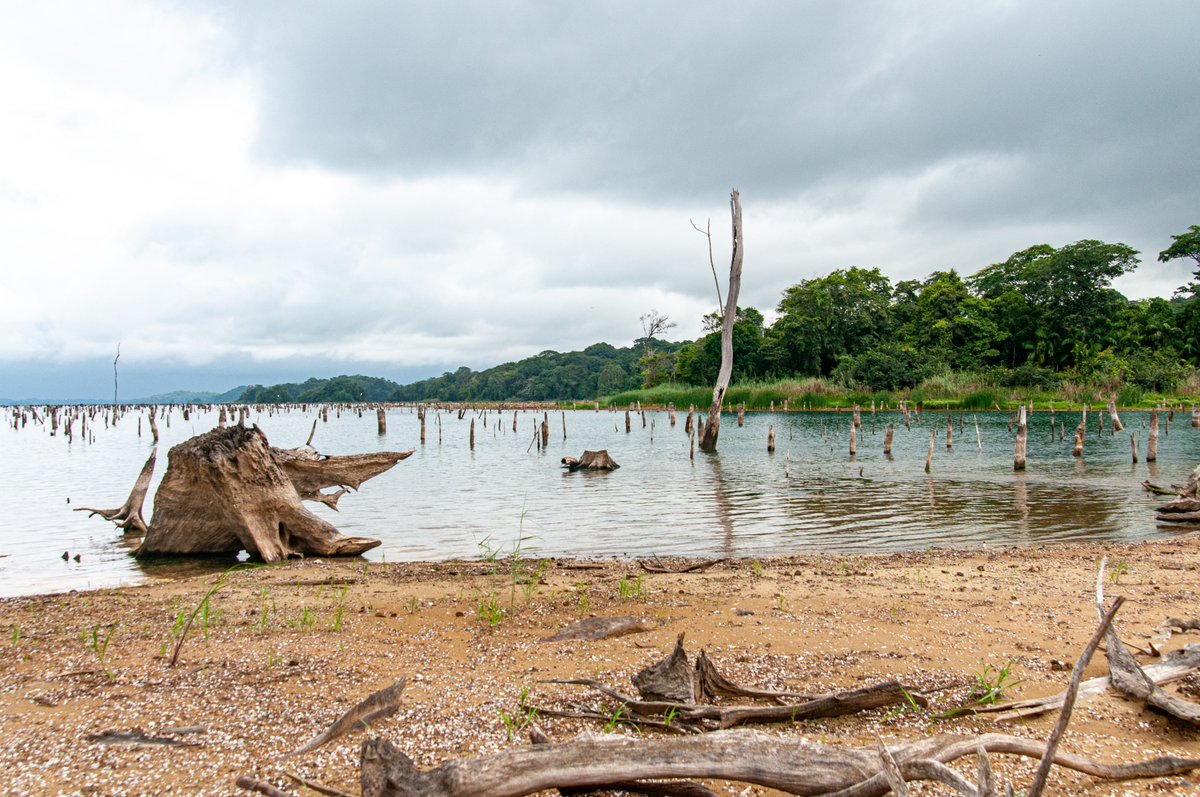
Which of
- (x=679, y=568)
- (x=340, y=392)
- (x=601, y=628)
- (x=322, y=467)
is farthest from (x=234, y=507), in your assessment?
(x=340, y=392)

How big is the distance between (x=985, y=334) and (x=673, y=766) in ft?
250

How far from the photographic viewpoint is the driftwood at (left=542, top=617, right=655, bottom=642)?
5.66 meters

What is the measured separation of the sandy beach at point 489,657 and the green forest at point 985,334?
60.8m

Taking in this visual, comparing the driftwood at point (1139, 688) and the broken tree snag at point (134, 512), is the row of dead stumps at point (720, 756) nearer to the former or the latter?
the driftwood at point (1139, 688)

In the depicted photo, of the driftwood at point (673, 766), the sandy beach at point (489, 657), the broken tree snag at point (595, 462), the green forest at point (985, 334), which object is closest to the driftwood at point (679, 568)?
the sandy beach at point (489, 657)

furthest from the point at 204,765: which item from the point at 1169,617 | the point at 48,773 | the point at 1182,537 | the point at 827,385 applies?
the point at 827,385

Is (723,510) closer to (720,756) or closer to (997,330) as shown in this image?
(720,756)

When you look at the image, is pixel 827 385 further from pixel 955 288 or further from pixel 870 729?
pixel 870 729

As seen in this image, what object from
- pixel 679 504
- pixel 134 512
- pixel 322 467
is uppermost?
pixel 322 467

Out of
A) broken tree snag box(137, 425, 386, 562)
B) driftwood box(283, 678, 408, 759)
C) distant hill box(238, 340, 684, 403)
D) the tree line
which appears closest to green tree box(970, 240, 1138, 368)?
the tree line

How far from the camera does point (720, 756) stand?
9.55 ft

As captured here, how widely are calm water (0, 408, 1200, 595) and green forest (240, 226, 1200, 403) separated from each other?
1155 inches

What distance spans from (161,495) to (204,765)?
29.7 ft

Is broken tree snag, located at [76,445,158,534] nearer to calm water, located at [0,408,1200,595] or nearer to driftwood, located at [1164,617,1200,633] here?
calm water, located at [0,408,1200,595]
